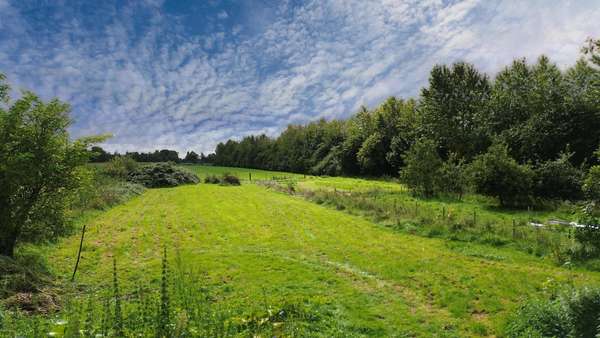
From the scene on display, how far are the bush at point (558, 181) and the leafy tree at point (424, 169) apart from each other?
7834 mm

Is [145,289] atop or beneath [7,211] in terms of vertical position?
beneath

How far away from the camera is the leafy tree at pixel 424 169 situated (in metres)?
32.0

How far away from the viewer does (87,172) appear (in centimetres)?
1381

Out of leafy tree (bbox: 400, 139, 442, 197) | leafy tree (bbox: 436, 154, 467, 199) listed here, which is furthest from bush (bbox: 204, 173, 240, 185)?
leafy tree (bbox: 436, 154, 467, 199)

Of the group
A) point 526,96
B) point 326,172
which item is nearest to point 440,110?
point 526,96

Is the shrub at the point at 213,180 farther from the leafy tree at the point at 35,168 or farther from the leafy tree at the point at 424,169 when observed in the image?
the leafy tree at the point at 35,168

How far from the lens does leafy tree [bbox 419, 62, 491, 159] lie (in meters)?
43.6

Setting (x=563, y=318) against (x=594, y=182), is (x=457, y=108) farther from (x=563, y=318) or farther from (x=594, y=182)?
(x=563, y=318)

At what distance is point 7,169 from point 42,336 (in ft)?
26.3

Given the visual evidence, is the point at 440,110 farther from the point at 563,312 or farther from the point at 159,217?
the point at 563,312

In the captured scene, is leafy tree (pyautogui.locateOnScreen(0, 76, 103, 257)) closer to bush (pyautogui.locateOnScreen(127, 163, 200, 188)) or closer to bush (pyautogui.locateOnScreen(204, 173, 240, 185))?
bush (pyautogui.locateOnScreen(127, 163, 200, 188))

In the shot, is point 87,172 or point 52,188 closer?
point 52,188

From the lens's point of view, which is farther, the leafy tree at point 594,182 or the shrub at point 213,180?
the shrub at point 213,180

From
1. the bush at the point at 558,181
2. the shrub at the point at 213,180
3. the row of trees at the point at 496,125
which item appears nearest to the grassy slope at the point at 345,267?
the row of trees at the point at 496,125
